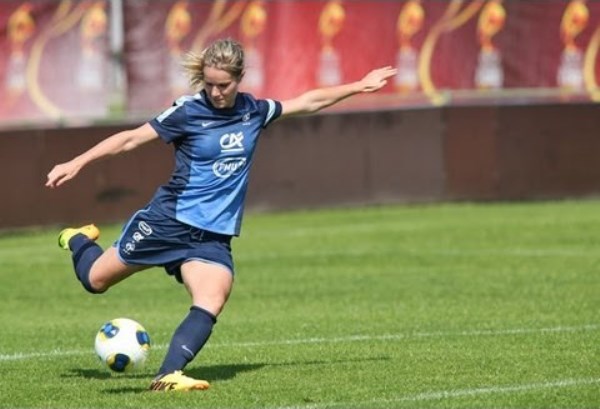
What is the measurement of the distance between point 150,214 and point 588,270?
682 cm

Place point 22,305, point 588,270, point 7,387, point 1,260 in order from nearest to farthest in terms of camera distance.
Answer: point 7,387, point 22,305, point 588,270, point 1,260

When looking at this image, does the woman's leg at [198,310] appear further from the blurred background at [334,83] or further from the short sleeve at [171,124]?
the blurred background at [334,83]

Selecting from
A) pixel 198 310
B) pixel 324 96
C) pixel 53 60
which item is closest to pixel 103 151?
pixel 198 310

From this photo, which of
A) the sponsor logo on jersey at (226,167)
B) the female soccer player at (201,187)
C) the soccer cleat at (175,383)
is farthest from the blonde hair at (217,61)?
the soccer cleat at (175,383)

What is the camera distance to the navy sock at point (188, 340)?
922cm

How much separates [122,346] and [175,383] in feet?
2.43

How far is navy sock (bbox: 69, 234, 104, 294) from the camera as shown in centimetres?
1016

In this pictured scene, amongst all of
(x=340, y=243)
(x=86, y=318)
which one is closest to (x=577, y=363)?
(x=86, y=318)

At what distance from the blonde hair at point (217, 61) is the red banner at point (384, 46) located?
14.0m

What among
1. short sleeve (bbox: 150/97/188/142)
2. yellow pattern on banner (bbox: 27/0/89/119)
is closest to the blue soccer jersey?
short sleeve (bbox: 150/97/188/142)

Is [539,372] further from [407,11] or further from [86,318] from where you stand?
[407,11]

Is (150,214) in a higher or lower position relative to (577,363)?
higher

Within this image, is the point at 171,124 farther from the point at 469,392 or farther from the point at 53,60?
the point at 53,60

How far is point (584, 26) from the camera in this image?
968 inches
